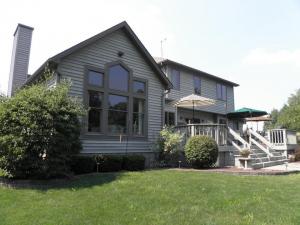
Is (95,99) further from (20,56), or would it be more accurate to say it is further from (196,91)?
(196,91)

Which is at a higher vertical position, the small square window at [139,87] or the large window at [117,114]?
the small square window at [139,87]

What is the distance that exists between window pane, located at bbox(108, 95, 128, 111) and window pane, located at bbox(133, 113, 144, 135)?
2.56 feet

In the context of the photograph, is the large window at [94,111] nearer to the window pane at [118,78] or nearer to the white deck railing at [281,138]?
the window pane at [118,78]

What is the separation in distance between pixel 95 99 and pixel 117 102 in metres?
1.17

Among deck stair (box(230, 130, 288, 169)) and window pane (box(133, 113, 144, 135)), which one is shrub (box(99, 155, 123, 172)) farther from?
deck stair (box(230, 130, 288, 169))

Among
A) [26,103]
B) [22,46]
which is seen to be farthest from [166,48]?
[26,103]

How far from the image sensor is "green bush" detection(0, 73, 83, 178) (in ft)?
28.4

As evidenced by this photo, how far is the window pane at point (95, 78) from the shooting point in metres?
12.8

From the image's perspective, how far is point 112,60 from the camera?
1373 centimetres

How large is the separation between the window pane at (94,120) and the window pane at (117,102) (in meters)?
0.74

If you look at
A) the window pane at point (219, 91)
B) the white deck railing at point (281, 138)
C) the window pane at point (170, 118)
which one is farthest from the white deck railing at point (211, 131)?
the window pane at point (219, 91)

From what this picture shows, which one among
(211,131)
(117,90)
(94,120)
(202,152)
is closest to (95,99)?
(94,120)

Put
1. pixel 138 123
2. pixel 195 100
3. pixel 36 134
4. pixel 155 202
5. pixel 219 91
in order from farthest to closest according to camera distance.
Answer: pixel 219 91 → pixel 195 100 → pixel 138 123 → pixel 36 134 → pixel 155 202

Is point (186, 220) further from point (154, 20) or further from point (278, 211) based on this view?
point (154, 20)
